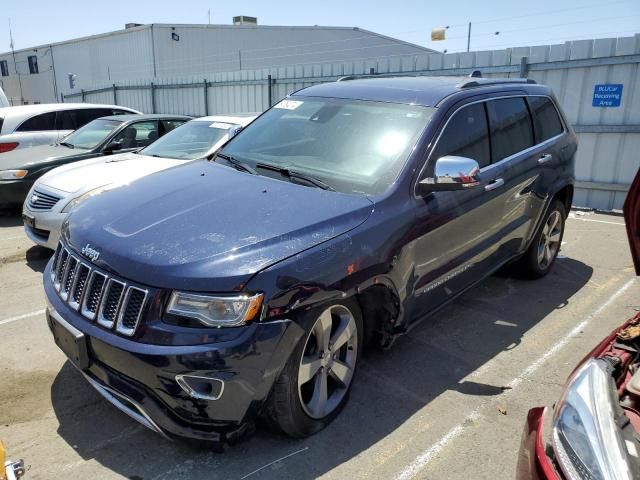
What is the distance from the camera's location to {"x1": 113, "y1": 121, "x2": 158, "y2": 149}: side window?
308 inches

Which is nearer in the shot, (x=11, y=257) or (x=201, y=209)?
(x=201, y=209)

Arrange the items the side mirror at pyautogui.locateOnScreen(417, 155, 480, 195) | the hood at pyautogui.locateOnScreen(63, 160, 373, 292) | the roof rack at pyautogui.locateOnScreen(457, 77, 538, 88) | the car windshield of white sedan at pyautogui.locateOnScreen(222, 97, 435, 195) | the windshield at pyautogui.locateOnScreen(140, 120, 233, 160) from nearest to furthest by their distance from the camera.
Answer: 1. the hood at pyautogui.locateOnScreen(63, 160, 373, 292)
2. the side mirror at pyautogui.locateOnScreen(417, 155, 480, 195)
3. the car windshield of white sedan at pyautogui.locateOnScreen(222, 97, 435, 195)
4. the roof rack at pyautogui.locateOnScreen(457, 77, 538, 88)
5. the windshield at pyautogui.locateOnScreen(140, 120, 233, 160)

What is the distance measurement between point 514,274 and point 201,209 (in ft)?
12.2

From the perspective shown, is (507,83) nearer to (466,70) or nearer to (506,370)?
(506,370)

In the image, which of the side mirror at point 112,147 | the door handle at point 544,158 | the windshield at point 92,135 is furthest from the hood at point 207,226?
the windshield at point 92,135

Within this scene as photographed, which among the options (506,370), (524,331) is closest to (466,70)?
(524,331)

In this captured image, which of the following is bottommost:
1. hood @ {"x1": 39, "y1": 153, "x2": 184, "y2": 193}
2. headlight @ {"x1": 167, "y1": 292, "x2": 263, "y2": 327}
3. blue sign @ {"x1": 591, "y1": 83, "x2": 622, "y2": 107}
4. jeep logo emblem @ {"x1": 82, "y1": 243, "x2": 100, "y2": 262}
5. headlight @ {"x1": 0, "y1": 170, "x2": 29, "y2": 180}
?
headlight @ {"x1": 0, "y1": 170, "x2": 29, "y2": 180}

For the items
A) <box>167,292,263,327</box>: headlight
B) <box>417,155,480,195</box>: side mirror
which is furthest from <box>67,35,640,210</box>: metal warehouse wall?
<box>167,292,263,327</box>: headlight

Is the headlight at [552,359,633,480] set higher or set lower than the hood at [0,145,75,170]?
higher

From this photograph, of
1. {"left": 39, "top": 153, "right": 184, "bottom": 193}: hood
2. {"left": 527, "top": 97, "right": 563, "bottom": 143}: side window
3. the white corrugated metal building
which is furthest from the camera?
the white corrugated metal building

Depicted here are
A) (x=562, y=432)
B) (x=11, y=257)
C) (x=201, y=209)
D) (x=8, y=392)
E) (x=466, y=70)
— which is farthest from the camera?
(x=466, y=70)

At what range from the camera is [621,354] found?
2135 millimetres

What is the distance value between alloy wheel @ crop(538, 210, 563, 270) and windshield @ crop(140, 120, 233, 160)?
154 inches

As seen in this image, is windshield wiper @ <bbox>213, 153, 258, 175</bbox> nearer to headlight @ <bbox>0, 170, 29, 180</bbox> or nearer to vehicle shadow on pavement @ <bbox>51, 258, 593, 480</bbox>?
vehicle shadow on pavement @ <bbox>51, 258, 593, 480</bbox>
